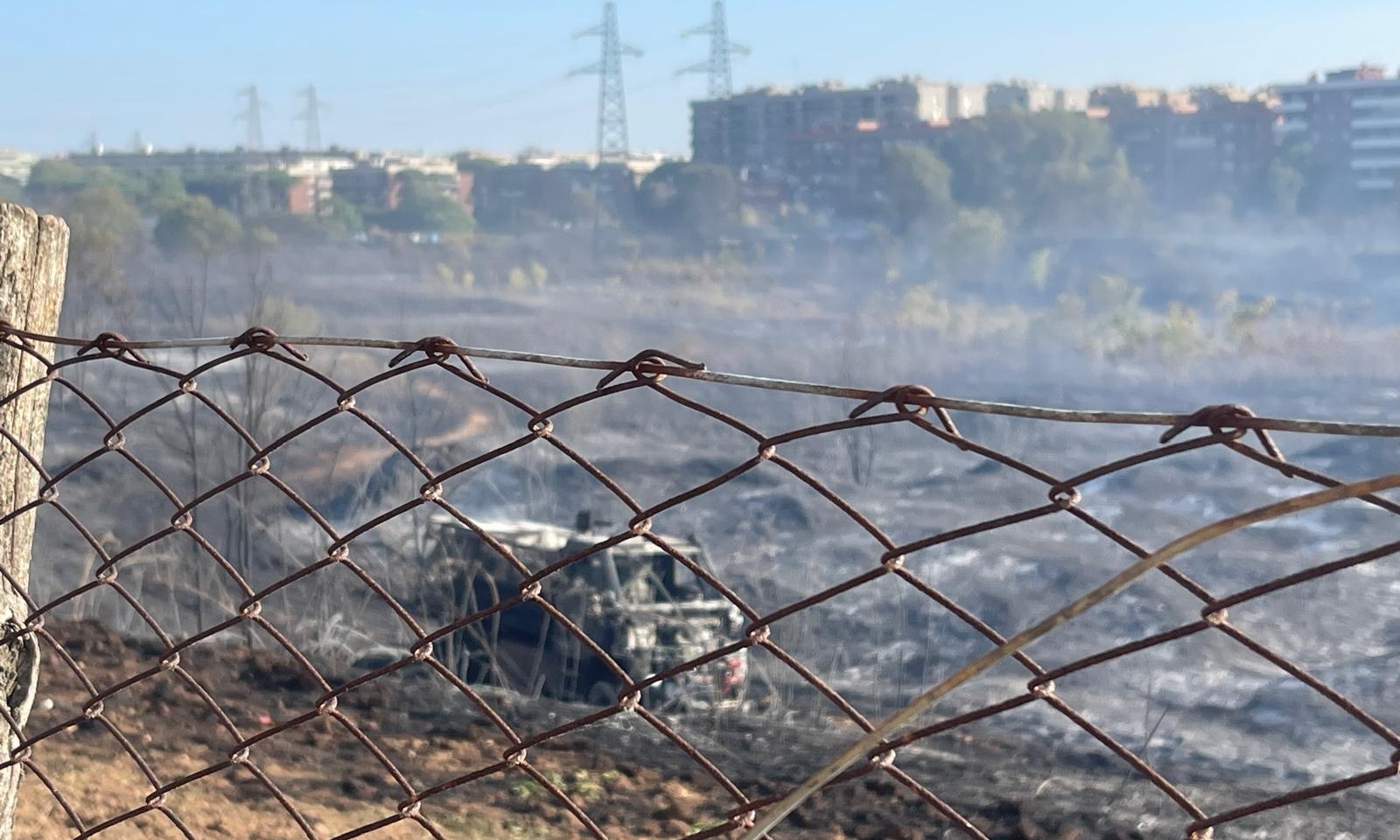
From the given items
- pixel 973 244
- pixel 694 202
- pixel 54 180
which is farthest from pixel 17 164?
pixel 973 244

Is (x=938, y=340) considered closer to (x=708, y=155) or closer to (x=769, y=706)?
(x=708, y=155)

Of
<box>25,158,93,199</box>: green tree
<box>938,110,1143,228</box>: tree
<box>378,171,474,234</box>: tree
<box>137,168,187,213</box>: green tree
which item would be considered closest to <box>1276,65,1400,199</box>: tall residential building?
<box>938,110,1143,228</box>: tree

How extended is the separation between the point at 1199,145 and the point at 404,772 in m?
30.8

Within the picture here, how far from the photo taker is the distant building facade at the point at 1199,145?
29.5m

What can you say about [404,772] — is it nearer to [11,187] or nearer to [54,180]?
[11,187]

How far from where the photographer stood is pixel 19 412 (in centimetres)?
111

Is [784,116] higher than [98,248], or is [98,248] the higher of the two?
[784,116]

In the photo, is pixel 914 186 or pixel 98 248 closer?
pixel 98 248

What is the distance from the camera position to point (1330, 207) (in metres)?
29.2

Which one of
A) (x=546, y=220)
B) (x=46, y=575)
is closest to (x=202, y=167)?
(x=546, y=220)

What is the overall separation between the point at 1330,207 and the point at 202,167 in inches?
959

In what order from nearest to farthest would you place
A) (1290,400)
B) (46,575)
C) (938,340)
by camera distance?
(46,575) < (1290,400) < (938,340)

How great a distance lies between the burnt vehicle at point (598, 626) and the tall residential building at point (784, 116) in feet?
82.6

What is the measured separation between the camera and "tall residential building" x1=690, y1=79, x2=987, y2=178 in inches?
1249
